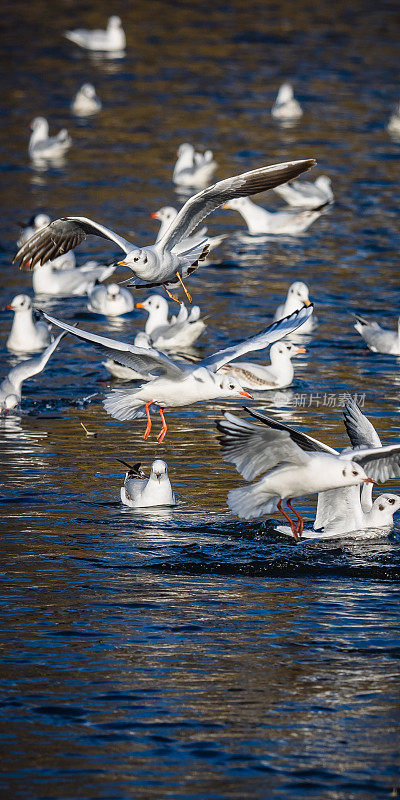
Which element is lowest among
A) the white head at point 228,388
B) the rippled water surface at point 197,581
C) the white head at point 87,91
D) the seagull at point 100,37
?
the rippled water surface at point 197,581

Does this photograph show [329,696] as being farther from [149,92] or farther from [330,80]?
[330,80]

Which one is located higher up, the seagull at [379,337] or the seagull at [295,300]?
the seagull at [295,300]

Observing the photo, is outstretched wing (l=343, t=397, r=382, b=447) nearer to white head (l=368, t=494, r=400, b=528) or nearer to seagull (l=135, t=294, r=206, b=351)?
white head (l=368, t=494, r=400, b=528)

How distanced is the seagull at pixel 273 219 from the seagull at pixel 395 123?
7181 mm

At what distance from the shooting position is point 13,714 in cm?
778

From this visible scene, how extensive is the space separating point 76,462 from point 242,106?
67.8 feet

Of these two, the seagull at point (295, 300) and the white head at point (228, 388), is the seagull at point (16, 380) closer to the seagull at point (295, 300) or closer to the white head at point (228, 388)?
the white head at point (228, 388)

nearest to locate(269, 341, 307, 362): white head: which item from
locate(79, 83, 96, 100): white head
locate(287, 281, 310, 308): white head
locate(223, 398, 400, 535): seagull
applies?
locate(287, 281, 310, 308): white head

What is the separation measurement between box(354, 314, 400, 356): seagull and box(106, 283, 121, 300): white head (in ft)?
10.3

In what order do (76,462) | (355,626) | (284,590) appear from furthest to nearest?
(76,462) < (284,590) < (355,626)

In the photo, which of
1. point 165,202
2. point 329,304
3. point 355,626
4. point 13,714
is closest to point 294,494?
point 355,626

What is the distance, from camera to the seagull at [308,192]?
930 inches

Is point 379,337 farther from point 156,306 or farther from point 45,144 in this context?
point 45,144

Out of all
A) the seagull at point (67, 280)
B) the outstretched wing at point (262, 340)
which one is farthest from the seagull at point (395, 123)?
the outstretched wing at point (262, 340)
